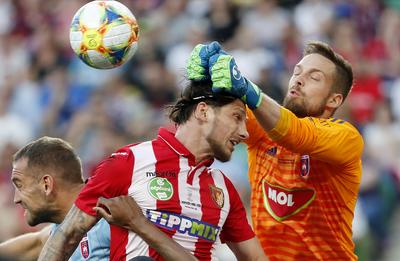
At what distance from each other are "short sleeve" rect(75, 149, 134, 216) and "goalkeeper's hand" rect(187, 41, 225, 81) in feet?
2.08

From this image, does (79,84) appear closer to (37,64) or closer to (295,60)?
(37,64)

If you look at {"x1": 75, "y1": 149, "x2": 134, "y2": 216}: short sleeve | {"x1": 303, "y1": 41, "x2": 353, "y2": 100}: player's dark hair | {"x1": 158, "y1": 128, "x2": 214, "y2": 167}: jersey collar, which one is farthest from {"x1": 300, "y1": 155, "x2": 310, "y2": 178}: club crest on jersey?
{"x1": 75, "y1": 149, "x2": 134, "y2": 216}: short sleeve

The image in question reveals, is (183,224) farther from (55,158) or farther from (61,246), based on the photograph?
(55,158)

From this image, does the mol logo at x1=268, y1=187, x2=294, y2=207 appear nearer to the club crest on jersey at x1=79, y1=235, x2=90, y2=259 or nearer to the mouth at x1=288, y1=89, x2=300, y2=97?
the mouth at x1=288, y1=89, x2=300, y2=97

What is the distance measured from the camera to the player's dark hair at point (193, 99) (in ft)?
19.2

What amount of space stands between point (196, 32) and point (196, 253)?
6768 mm

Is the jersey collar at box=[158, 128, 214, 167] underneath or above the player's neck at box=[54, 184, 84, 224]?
above

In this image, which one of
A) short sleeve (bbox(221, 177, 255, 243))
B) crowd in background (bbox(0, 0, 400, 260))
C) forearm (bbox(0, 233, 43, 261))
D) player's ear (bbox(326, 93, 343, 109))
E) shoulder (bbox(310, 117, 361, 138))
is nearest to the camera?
short sleeve (bbox(221, 177, 255, 243))

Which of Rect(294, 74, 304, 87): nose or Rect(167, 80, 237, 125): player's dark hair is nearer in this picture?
Rect(167, 80, 237, 125): player's dark hair

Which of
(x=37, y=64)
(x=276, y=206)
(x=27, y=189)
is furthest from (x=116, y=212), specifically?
(x=37, y=64)

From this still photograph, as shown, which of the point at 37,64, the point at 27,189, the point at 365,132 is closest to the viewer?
the point at 27,189

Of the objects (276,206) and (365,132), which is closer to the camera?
(276,206)

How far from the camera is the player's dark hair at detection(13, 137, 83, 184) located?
6.33 m

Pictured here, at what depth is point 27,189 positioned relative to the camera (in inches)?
249
